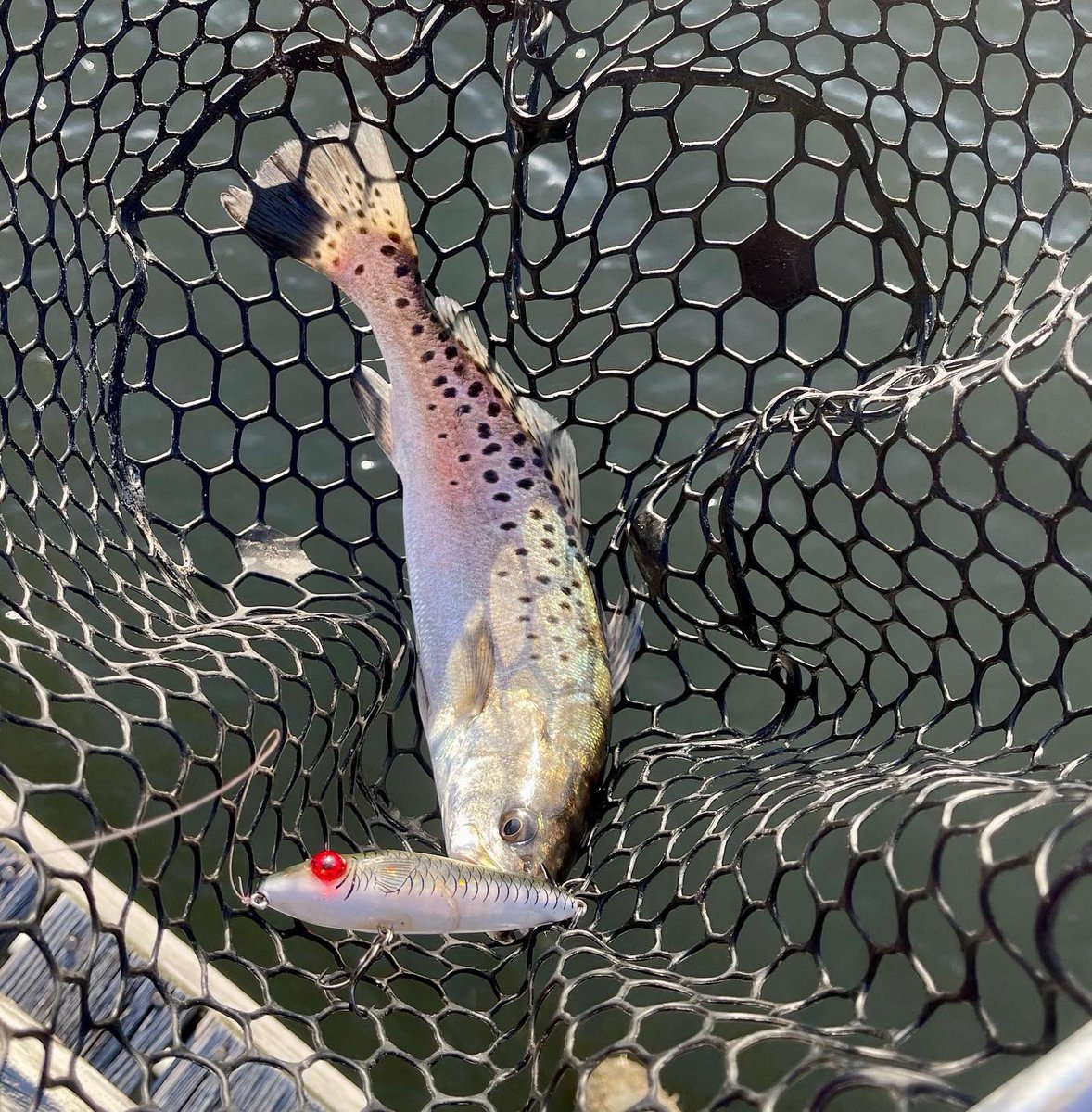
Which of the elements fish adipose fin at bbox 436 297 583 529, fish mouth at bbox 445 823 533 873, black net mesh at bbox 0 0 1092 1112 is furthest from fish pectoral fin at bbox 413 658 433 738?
fish adipose fin at bbox 436 297 583 529

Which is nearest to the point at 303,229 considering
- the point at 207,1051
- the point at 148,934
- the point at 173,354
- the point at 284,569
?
the point at 284,569

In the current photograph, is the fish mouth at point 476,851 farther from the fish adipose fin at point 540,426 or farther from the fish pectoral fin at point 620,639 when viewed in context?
the fish adipose fin at point 540,426

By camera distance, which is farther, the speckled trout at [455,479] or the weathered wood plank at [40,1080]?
the speckled trout at [455,479]

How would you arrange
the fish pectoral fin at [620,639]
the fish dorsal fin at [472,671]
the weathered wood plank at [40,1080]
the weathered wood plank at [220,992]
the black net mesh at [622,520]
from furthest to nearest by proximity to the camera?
1. the fish pectoral fin at [620,639]
2. the fish dorsal fin at [472,671]
3. the black net mesh at [622,520]
4. the weathered wood plank at [220,992]
5. the weathered wood plank at [40,1080]

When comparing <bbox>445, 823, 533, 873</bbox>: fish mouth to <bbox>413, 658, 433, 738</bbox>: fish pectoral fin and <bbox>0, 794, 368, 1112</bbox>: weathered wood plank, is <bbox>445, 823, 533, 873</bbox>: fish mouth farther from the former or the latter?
<bbox>0, 794, 368, 1112</bbox>: weathered wood plank

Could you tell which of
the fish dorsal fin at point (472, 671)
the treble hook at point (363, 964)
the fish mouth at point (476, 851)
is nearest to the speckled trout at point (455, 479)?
the fish dorsal fin at point (472, 671)

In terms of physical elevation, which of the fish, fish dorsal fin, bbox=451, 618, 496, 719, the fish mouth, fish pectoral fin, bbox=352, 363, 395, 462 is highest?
fish pectoral fin, bbox=352, 363, 395, 462

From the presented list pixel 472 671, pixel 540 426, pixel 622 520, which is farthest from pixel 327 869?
pixel 622 520
